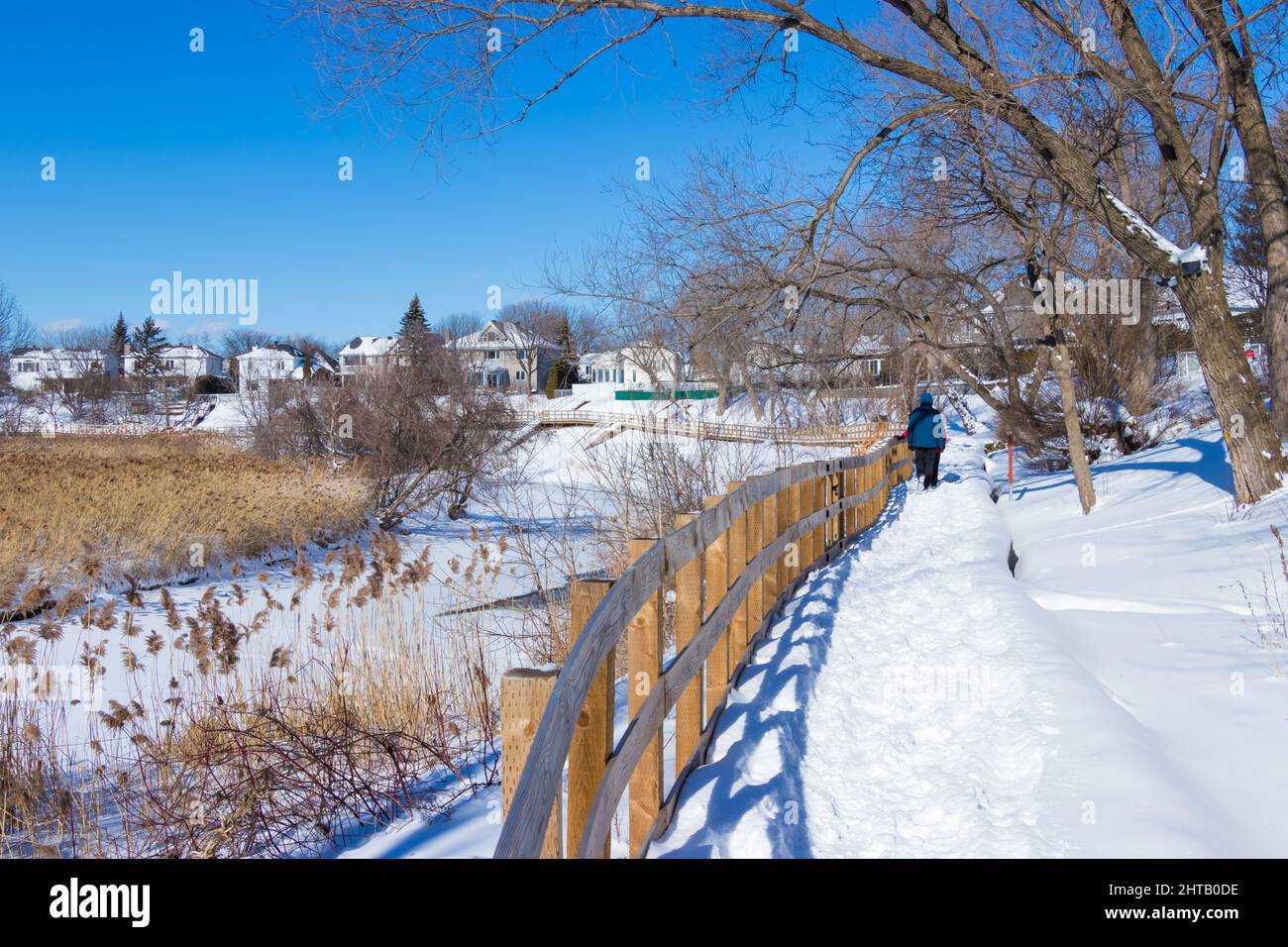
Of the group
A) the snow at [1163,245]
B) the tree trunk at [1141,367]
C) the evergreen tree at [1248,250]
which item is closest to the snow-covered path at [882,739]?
the snow at [1163,245]

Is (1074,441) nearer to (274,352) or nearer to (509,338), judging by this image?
(509,338)

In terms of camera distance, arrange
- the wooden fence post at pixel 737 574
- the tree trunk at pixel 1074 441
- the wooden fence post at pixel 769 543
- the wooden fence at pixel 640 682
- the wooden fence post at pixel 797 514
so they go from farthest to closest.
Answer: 1. the tree trunk at pixel 1074 441
2. the wooden fence post at pixel 797 514
3. the wooden fence post at pixel 769 543
4. the wooden fence post at pixel 737 574
5. the wooden fence at pixel 640 682

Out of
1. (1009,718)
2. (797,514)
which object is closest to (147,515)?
(797,514)

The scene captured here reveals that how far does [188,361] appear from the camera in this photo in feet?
316

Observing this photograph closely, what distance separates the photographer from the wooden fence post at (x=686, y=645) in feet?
13.7

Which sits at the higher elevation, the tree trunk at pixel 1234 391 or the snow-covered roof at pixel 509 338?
the snow-covered roof at pixel 509 338

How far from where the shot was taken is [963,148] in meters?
11.1

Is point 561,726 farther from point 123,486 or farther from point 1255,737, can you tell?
point 123,486

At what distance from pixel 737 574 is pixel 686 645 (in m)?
1.51

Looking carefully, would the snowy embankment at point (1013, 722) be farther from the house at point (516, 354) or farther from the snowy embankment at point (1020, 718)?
the house at point (516, 354)

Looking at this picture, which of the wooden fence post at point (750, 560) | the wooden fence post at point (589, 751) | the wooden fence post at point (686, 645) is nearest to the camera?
the wooden fence post at point (589, 751)
